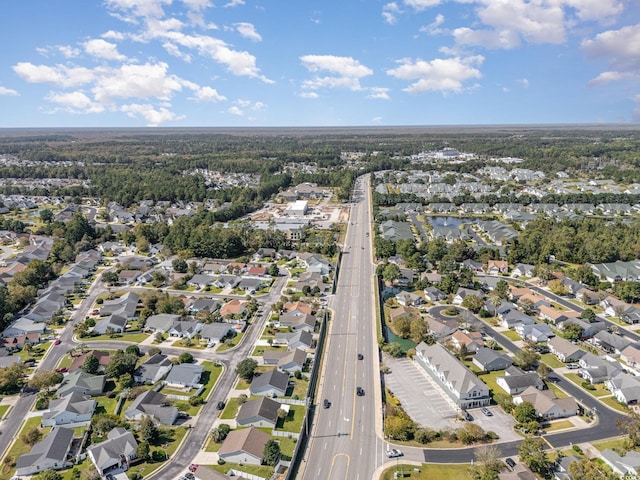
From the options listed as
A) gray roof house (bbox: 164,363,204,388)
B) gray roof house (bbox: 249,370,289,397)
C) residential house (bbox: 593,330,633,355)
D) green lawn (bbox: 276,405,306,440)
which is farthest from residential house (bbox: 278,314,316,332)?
residential house (bbox: 593,330,633,355)

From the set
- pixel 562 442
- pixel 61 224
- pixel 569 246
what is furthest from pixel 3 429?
pixel 569 246

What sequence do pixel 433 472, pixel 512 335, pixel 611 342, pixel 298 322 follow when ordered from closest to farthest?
pixel 433 472, pixel 611 342, pixel 512 335, pixel 298 322

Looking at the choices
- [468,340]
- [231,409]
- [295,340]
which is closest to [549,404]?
[468,340]

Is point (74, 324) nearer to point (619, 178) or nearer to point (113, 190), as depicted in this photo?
point (113, 190)

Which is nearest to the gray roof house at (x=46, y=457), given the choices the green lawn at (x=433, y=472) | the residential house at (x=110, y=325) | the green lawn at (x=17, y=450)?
the green lawn at (x=17, y=450)

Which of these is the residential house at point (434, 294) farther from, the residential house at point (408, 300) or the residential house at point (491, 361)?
the residential house at point (491, 361)

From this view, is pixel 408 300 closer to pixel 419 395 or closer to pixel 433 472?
pixel 419 395
